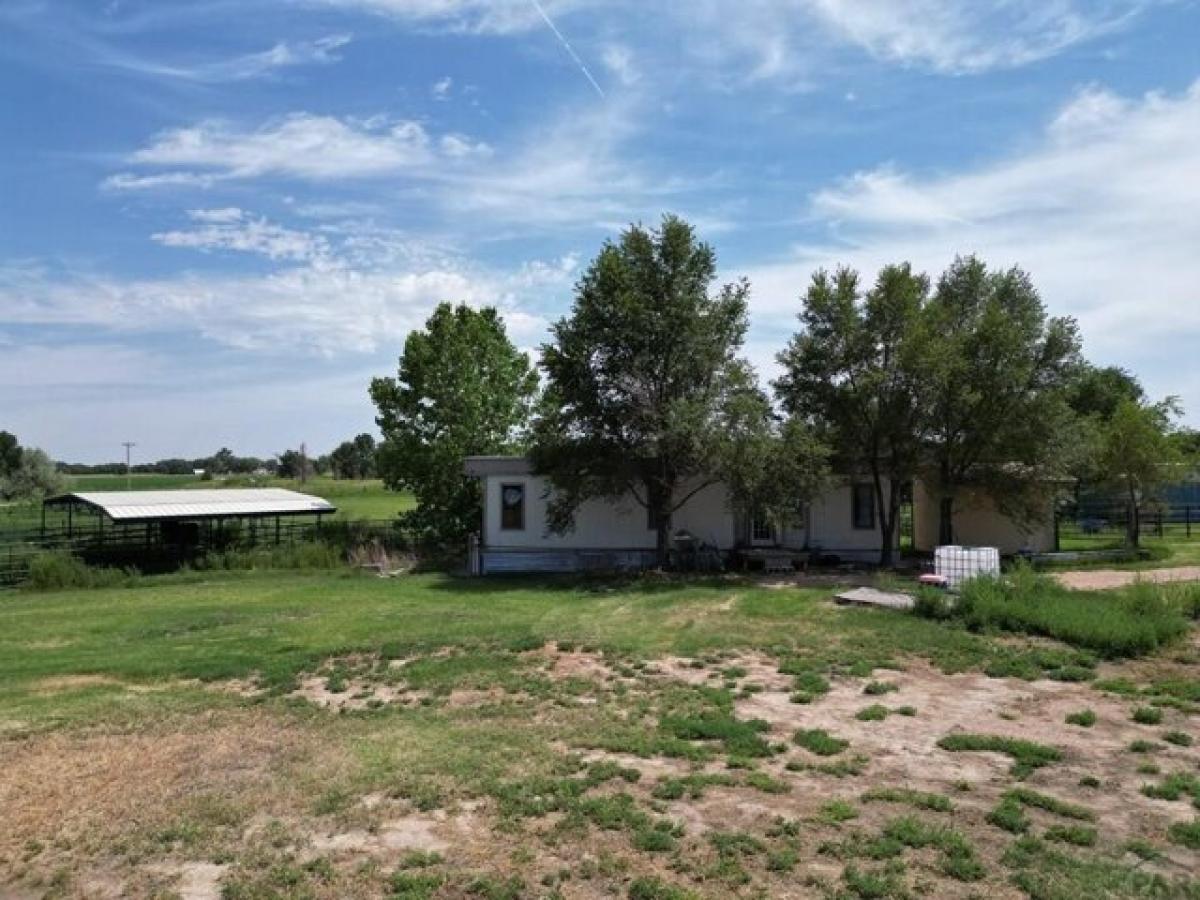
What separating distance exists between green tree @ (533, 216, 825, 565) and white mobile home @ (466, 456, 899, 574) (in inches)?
77.5

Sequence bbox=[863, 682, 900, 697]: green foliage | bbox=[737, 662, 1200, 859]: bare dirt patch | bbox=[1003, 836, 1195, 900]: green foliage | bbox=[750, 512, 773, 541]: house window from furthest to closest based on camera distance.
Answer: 1. bbox=[750, 512, 773, 541]: house window
2. bbox=[863, 682, 900, 697]: green foliage
3. bbox=[737, 662, 1200, 859]: bare dirt patch
4. bbox=[1003, 836, 1195, 900]: green foliage

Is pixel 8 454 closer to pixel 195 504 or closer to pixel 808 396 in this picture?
pixel 195 504

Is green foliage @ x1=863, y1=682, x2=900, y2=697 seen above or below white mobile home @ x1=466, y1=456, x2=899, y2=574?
below

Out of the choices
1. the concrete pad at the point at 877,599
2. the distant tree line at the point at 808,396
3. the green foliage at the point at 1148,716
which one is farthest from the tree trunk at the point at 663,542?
the green foliage at the point at 1148,716

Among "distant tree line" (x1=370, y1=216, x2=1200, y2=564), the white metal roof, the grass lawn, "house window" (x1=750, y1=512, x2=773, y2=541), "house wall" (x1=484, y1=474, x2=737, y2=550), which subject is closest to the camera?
the grass lawn

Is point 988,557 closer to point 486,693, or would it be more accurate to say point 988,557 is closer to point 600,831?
point 486,693

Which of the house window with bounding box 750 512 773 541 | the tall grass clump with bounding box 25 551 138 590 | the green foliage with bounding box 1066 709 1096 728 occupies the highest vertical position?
the house window with bounding box 750 512 773 541

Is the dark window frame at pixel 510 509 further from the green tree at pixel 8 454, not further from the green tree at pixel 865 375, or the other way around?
the green tree at pixel 8 454

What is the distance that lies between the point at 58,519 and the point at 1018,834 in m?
32.8

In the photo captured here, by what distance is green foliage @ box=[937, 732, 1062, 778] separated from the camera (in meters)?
6.62

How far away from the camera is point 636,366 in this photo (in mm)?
20078

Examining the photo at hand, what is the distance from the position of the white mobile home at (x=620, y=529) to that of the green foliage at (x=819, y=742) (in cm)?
1483

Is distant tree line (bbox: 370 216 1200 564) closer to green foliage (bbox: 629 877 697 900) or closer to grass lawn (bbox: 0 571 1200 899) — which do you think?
grass lawn (bbox: 0 571 1200 899)

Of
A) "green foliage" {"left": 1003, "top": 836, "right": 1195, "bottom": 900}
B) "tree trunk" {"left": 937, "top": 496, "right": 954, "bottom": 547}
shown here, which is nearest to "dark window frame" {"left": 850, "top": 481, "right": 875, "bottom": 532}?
"tree trunk" {"left": 937, "top": 496, "right": 954, "bottom": 547}
